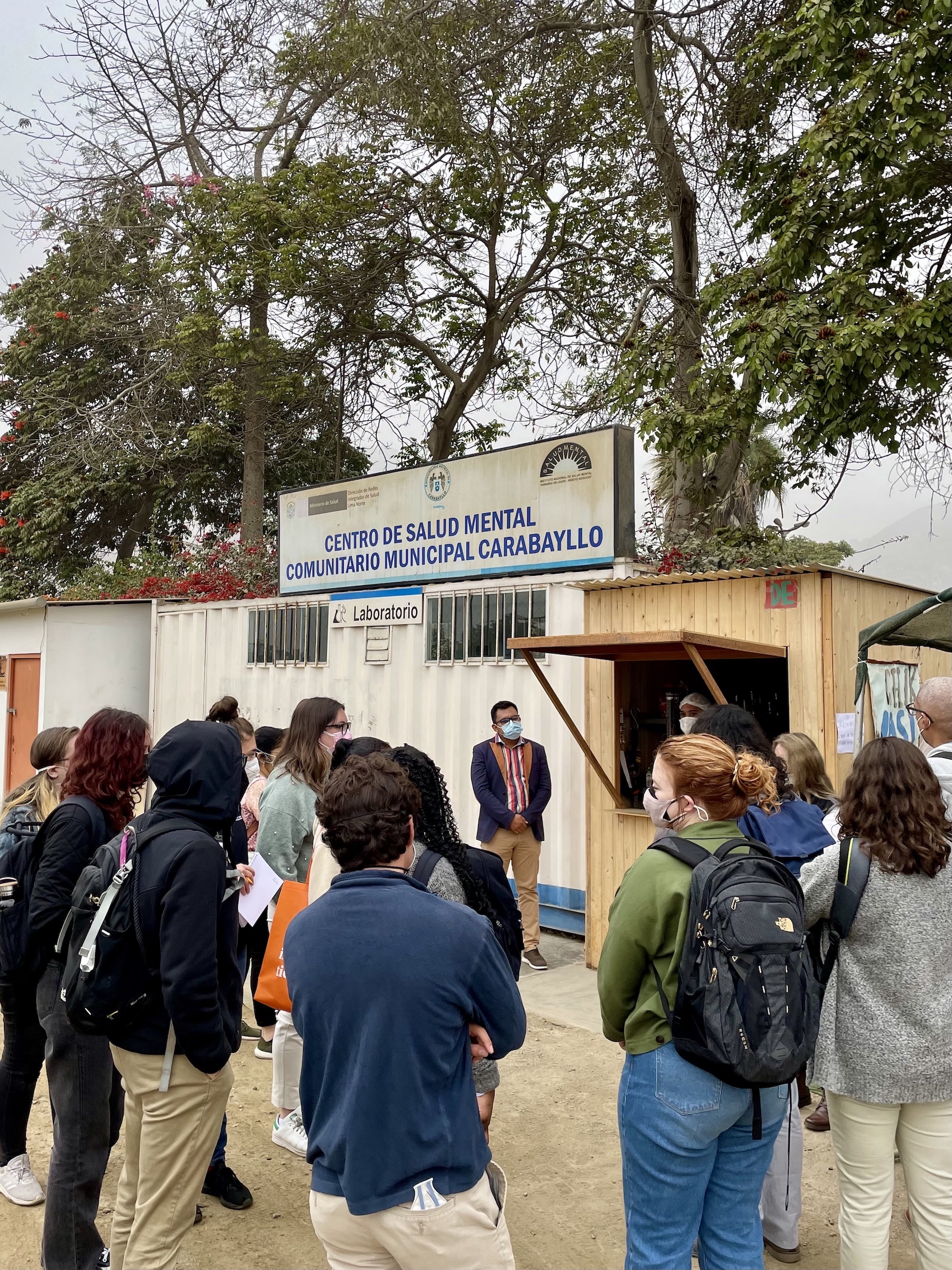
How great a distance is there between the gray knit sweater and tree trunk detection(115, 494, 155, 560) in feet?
72.1

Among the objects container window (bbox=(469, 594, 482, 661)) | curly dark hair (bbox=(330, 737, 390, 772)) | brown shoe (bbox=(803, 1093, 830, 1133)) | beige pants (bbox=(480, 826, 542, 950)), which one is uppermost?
container window (bbox=(469, 594, 482, 661))

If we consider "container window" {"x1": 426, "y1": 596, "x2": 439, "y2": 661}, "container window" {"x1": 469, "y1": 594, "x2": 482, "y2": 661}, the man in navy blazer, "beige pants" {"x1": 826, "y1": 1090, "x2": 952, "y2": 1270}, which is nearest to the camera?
"beige pants" {"x1": 826, "y1": 1090, "x2": 952, "y2": 1270}

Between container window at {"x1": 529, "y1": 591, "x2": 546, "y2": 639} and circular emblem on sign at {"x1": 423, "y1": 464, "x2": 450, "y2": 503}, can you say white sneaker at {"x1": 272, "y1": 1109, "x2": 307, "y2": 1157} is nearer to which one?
container window at {"x1": 529, "y1": 591, "x2": 546, "y2": 639}

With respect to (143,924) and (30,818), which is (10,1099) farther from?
(143,924)

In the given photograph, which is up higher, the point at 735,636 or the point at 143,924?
the point at 735,636

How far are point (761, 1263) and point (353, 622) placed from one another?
26.2ft

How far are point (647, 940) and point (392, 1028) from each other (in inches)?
27.5

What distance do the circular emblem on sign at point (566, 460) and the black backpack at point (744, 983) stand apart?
614 cm

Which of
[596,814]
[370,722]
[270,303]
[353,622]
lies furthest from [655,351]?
[270,303]

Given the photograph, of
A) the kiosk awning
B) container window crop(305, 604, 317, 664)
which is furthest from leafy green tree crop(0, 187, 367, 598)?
the kiosk awning

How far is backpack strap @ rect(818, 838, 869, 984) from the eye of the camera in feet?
8.66

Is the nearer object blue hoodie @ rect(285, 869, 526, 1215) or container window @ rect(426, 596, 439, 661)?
blue hoodie @ rect(285, 869, 526, 1215)

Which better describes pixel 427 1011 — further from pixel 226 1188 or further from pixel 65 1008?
pixel 226 1188

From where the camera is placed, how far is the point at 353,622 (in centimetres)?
990
